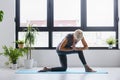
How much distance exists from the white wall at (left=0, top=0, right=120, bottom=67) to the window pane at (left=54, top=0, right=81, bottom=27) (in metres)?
0.99

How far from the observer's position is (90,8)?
8.05 m

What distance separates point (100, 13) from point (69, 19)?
0.97m

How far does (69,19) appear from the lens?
8.10 metres

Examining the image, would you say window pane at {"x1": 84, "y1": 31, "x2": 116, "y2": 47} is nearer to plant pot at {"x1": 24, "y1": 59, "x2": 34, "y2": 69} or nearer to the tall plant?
the tall plant

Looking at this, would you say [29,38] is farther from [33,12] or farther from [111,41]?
[111,41]

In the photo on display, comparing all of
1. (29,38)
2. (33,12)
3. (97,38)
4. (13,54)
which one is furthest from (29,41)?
(97,38)

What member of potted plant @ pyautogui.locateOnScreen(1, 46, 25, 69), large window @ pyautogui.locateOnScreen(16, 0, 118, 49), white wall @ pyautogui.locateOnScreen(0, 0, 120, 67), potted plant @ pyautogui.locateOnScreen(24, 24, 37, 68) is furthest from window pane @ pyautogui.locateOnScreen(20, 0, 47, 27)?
potted plant @ pyautogui.locateOnScreen(1, 46, 25, 69)

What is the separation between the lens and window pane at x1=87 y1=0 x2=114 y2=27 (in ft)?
26.4

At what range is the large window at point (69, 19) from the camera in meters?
8.03

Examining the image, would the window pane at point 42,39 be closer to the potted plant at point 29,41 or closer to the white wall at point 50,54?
the white wall at point 50,54

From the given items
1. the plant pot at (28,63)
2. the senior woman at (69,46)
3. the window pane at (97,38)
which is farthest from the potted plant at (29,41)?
the window pane at (97,38)

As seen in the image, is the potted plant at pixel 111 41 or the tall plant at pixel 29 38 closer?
the tall plant at pixel 29 38

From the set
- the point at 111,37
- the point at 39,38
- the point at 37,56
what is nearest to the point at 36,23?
the point at 39,38

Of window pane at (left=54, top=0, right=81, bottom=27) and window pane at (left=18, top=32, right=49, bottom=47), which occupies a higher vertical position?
window pane at (left=54, top=0, right=81, bottom=27)
